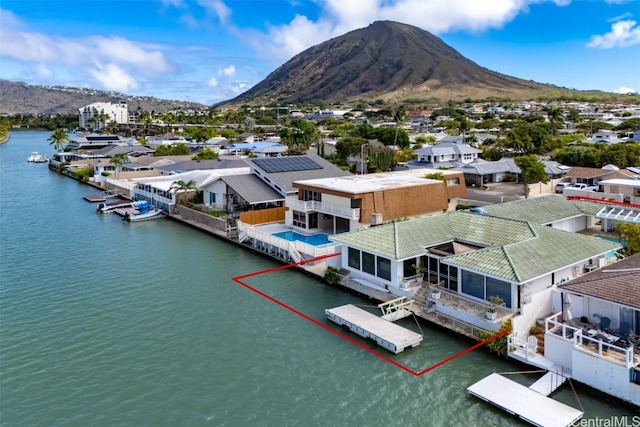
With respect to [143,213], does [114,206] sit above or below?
above

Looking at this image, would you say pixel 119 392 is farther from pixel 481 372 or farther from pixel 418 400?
pixel 481 372

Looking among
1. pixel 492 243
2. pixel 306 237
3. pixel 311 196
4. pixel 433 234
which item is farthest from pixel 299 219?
pixel 492 243

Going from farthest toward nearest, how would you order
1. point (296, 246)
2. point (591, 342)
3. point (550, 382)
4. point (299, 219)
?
point (299, 219), point (296, 246), point (591, 342), point (550, 382)

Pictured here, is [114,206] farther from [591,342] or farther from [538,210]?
[591,342]

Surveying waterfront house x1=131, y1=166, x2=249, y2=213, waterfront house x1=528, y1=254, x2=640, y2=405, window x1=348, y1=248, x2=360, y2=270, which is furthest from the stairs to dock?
waterfront house x1=131, y1=166, x2=249, y2=213

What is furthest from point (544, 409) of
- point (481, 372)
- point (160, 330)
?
point (160, 330)

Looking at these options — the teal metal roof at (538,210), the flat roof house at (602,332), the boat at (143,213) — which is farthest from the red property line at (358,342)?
the boat at (143,213)

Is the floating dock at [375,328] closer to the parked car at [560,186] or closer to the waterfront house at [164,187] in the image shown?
the waterfront house at [164,187]
